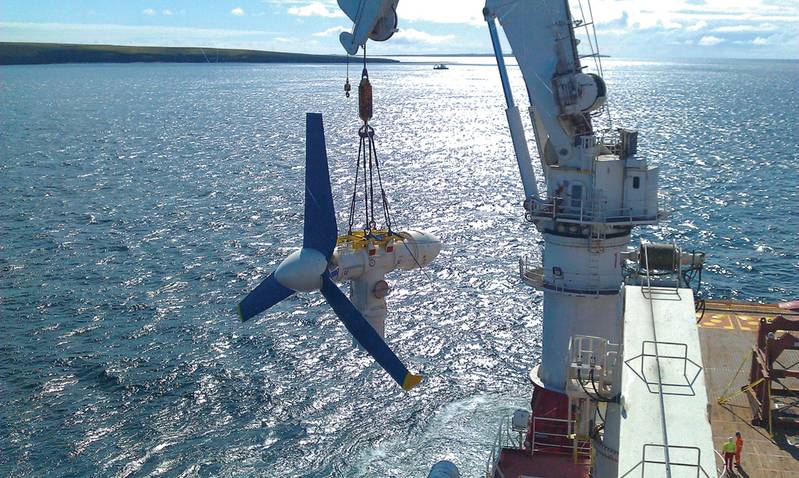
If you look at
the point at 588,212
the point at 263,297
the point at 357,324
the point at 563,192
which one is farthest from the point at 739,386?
the point at 263,297

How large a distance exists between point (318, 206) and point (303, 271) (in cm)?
287

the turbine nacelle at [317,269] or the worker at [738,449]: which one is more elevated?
the turbine nacelle at [317,269]

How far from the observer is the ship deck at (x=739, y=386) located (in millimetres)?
33688

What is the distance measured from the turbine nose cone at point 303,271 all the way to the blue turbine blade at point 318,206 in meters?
0.54

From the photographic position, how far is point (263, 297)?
34.5 m

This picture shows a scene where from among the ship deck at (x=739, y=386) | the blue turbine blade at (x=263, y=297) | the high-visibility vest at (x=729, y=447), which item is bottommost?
the ship deck at (x=739, y=386)

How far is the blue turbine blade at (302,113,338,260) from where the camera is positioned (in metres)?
33.7

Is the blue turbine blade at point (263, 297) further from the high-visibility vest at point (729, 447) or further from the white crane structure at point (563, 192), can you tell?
the high-visibility vest at point (729, 447)

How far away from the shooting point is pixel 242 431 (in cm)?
4956

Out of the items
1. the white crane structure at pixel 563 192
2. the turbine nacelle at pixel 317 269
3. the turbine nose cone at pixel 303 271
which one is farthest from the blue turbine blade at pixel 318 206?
the white crane structure at pixel 563 192

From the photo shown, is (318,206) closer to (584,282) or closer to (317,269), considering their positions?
(317,269)

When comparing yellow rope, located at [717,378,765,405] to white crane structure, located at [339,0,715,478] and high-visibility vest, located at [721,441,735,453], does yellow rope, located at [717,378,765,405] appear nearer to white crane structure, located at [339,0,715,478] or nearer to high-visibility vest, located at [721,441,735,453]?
white crane structure, located at [339,0,715,478]

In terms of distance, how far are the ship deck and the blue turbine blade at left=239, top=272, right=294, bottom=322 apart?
19.4m

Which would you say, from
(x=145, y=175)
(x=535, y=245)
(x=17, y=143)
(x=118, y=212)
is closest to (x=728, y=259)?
(x=535, y=245)
